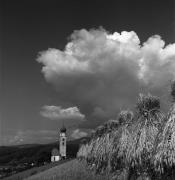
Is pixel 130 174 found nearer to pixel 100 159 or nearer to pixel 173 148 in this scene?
pixel 173 148

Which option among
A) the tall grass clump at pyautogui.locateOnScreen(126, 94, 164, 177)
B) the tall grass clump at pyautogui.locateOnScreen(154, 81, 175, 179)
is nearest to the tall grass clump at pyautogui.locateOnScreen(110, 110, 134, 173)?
the tall grass clump at pyautogui.locateOnScreen(126, 94, 164, 177)

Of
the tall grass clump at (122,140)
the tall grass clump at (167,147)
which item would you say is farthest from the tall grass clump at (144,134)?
the tall grass clump at (167,147)

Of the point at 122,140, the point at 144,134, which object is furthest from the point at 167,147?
the point at 122,140

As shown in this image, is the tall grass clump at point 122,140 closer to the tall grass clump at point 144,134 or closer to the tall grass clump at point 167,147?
the tall grass clump at point 144,134

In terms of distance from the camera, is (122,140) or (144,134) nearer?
(144,134)

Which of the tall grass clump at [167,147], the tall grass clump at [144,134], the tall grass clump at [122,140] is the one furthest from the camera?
the tall grass clump at [122,140]

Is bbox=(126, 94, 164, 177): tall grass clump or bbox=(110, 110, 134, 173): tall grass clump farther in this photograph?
bbox=(110, 110, 134, 173): tall grass clump

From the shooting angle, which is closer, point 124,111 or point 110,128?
point 124,111

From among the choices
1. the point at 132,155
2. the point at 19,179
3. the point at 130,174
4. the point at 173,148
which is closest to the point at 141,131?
the point at 132,155

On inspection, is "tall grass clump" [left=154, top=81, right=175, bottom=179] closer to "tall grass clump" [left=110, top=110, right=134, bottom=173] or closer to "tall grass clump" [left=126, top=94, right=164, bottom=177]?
"tall grass clump" [left=126, top=94, right=164, bottom=177]

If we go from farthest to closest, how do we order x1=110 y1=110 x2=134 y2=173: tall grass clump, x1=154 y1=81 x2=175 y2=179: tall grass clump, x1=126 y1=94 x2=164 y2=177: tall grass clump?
x1=110 y1=110 x2=134 y2=173: tall grass clump → x1=126 y1=94 x2=164 y2=177: tall grass clump → x1=154 y1=81 x2=175 y2=179: tall grass clump

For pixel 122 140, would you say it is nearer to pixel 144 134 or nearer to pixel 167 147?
pixel 144 134

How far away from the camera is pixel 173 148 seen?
72.8 ft

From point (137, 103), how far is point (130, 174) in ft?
18.0
